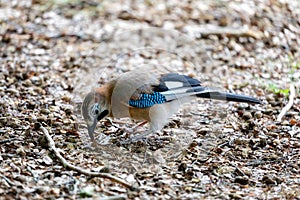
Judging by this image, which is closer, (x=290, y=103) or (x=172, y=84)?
(x=172, y=84)

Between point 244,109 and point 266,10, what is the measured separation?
9.71ft

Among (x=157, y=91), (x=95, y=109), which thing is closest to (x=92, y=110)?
(x=95, y=109)

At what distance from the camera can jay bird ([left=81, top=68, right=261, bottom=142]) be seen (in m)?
4.95

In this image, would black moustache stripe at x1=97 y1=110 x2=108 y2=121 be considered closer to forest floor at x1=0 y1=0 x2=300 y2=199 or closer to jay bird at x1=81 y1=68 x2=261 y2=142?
jay bird at x1=81 y1=68 x2=261 y2=142

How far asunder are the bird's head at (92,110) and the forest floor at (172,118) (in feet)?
0.67

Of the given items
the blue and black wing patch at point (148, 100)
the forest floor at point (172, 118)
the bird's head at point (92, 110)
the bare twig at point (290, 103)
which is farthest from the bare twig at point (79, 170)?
the bare twig at point (290, 103)

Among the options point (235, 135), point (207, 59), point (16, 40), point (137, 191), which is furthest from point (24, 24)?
point (137, 191)

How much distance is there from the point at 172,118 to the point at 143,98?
67cm

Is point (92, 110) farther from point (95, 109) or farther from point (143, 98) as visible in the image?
point (143, 98)

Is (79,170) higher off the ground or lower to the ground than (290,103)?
lower

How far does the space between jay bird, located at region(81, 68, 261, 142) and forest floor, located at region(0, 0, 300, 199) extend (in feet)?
0.84

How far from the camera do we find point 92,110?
4.90 m

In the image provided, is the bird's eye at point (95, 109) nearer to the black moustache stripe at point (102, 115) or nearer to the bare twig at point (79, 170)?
the black moustache stripe at point (102, 115)

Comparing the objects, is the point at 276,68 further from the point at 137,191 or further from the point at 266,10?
the point at 137,191
